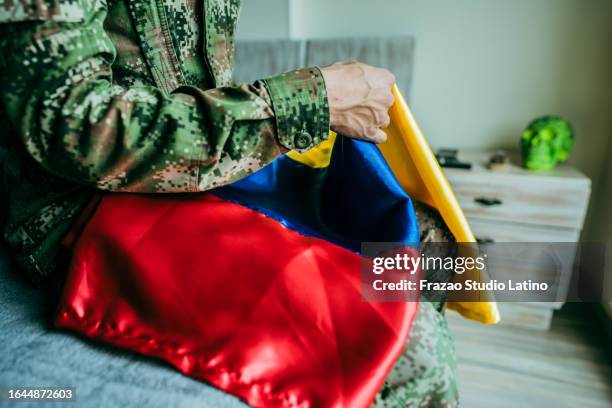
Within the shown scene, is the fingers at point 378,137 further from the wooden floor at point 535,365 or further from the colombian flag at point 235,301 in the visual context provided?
the wooden floor at point 535,365

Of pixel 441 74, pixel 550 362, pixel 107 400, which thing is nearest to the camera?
pixel 107 400

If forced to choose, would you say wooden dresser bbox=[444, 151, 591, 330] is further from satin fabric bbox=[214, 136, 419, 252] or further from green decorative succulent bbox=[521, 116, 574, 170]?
satin fabric bbox=[214, 136, 419, 252]

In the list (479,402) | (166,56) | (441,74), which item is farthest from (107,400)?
(441,74)

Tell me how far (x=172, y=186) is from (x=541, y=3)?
5.93 feet

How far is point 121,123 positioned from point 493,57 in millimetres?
1748

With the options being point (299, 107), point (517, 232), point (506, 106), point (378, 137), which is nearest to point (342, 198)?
point (378, 137)

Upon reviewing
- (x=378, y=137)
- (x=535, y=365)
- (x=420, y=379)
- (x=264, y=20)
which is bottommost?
(x=535, y=365)

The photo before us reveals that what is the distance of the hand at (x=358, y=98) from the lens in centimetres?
52

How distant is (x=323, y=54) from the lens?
175cm

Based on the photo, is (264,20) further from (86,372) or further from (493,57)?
(86,372)

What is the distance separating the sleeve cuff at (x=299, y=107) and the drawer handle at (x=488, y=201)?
1.14 m

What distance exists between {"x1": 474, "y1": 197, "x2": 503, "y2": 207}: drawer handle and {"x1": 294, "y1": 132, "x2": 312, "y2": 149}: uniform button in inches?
45.5

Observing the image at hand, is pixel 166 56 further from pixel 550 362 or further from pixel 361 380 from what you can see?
pixel 550 362

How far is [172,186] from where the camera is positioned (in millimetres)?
478
